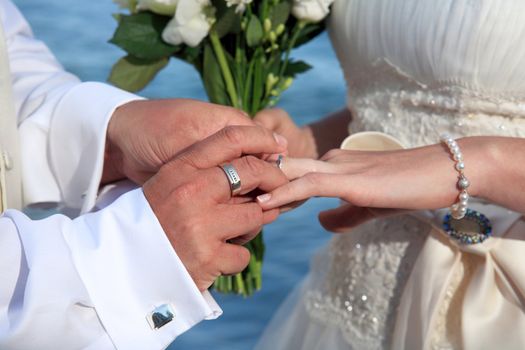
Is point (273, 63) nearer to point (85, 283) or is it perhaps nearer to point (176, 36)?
point (176, 36)

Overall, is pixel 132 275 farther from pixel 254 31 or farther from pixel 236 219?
pixel 254 31

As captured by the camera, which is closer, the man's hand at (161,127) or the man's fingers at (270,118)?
the man's hand at (161,127)

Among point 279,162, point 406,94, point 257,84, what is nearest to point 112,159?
point 279,162

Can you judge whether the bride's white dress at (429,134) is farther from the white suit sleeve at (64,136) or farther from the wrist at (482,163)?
the white suit sleeve at (64,136)

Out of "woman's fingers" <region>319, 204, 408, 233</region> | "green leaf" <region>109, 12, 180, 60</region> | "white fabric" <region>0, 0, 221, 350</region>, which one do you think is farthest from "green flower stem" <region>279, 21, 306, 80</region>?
"white fabric" <region>0, 0, 221, 350</region>

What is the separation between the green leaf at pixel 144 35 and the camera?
179cm

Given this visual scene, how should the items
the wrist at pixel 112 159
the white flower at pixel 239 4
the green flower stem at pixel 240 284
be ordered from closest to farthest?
the wrist at pixel 112 159
the white flower at pixel 239 4
the green flower stem at pixel 240 284

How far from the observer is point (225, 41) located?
184cm

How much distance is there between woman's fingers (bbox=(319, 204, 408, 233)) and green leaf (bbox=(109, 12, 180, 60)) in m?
0.45

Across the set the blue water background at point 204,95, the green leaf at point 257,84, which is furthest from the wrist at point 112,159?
the blue water background at point 204,95

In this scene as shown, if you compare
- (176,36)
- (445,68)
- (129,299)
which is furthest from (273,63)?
(129,299)

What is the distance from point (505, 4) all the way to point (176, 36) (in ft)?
1.93

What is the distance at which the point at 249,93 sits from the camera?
1.84m

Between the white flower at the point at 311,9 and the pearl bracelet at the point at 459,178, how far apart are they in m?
0.42
